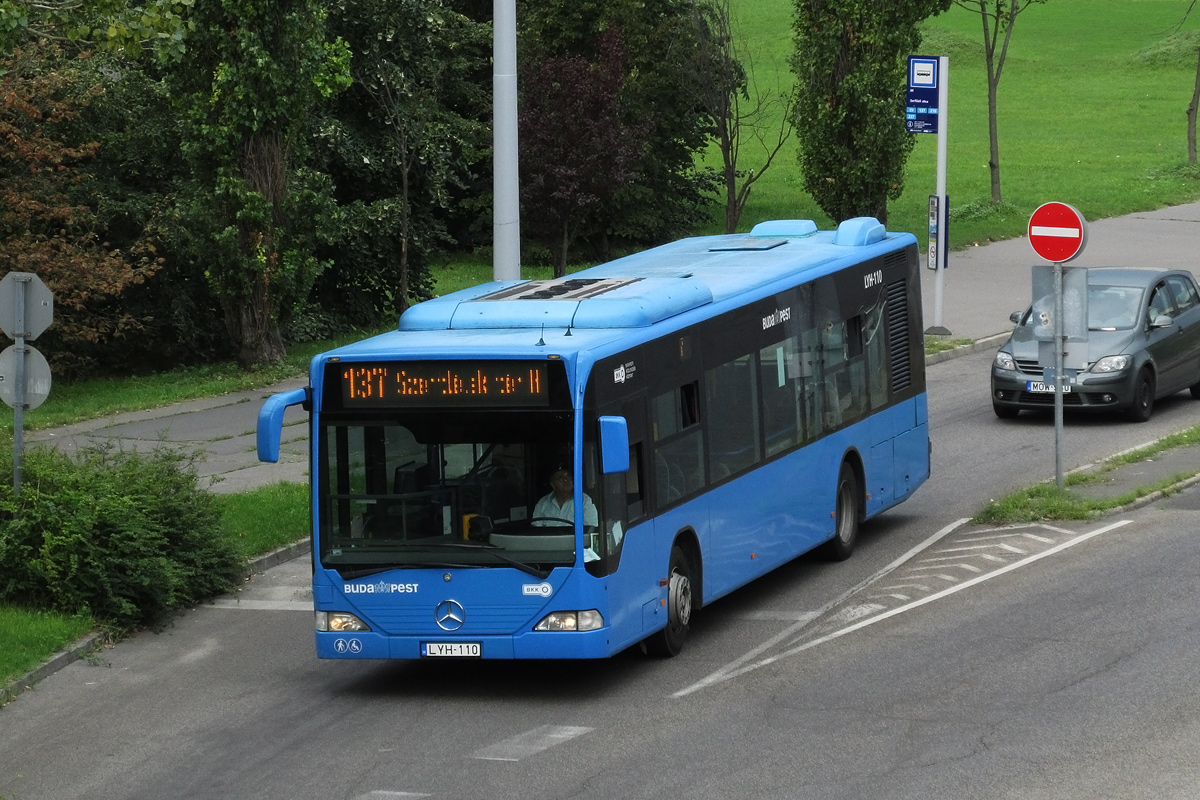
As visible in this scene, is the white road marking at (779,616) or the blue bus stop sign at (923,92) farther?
the blue bus stop sign at (923,92)

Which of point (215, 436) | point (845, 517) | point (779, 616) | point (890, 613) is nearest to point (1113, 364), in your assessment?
point (845, 517)

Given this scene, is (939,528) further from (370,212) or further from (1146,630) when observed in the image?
(370,212)

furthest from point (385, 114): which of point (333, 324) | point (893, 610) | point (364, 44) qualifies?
point (893, 610)

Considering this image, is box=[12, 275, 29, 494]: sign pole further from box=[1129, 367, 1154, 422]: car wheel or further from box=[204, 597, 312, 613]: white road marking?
box=[1129, 367, 1154, 422]: car wheel

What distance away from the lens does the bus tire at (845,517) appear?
15961 mm

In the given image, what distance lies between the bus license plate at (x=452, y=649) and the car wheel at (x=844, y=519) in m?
5.02

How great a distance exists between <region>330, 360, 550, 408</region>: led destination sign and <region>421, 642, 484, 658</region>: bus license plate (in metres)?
1.58

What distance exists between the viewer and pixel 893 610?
1389 cm

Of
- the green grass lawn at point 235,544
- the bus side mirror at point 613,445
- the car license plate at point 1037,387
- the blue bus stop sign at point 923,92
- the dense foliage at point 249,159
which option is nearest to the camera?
the bus side mirror at point 613,445

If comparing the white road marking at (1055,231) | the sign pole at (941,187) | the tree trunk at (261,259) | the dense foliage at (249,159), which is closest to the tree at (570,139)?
the dense foliage at (249,159)

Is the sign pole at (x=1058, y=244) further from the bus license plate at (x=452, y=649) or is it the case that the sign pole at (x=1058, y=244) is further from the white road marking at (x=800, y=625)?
the bus license plate at (x=452, y=649)

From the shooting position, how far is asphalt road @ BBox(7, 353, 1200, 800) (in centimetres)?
988

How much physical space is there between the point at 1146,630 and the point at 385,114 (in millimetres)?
26509

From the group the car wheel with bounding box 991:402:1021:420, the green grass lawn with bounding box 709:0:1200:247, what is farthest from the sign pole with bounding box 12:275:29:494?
the green grass lawn with bounding box 709:0:1200:247
